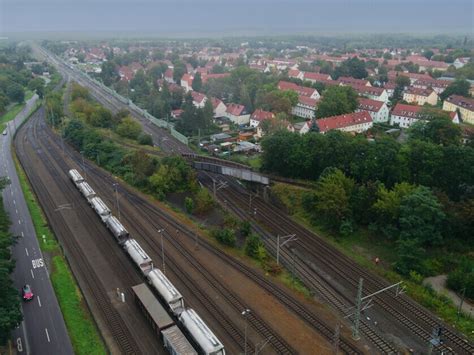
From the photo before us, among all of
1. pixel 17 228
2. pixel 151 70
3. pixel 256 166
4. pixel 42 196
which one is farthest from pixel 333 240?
pixel 151 70

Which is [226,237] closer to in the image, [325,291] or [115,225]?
[325,291]

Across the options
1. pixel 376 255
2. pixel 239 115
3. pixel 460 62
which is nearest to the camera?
pixel 376 255

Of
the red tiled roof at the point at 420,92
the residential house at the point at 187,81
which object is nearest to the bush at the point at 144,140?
the residential house at the point at 187,81

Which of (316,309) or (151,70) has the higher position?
(151,70)

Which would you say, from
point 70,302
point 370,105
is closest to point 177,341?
point 70,302

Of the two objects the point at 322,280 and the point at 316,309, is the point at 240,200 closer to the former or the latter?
the point at 322,280

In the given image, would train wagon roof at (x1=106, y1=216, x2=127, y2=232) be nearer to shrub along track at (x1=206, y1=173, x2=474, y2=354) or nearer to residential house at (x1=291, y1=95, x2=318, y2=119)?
shrub along track at (x1=206, y1=173, x2=474, y2=354)

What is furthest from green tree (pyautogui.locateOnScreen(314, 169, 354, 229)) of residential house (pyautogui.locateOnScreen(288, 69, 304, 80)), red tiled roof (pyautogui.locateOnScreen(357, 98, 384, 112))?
residential house (pyautogui.locateOnScreen(288, 69, 304, 80))
